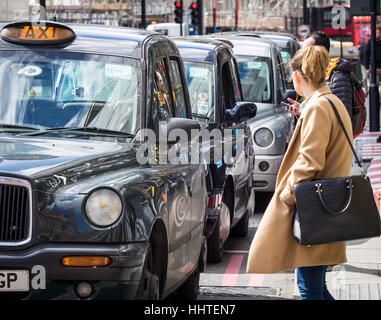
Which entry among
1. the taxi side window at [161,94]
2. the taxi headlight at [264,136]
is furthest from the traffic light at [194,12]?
the taxi side window at [161,94]

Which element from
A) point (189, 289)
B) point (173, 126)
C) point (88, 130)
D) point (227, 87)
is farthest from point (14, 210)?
point (227, 87)

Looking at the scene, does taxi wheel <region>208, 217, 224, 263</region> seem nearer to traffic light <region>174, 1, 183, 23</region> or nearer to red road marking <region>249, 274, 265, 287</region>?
red road marking <region>249, 274, 265, 287</region>

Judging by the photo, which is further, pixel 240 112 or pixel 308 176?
pixel 240 112

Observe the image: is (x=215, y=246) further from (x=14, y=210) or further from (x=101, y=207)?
(x=14, y=210)

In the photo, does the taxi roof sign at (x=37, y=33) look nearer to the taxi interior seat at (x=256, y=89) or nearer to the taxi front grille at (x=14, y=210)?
the taxi front grille at (x=14, y=210)

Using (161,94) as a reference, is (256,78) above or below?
below

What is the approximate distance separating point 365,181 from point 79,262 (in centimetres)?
148

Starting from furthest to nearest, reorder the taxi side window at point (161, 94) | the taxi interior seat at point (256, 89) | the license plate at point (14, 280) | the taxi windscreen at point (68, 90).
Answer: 1. the taxi interior seat at point (256, 89)
2. the taxi side window at point (161, 94)
3. the taxi windscreen at point (68, 90)
4. the license plate at point (14, 280)

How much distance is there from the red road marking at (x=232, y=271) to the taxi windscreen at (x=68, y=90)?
2121 millimetres

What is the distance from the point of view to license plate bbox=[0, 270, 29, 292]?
15.2ft

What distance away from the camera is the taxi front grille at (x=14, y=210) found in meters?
4.66

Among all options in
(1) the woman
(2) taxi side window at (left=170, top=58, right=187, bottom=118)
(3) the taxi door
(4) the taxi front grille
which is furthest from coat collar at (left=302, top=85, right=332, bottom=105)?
(3) the taxi door

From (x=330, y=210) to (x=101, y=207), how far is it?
112 centimetres

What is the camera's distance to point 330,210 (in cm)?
486
